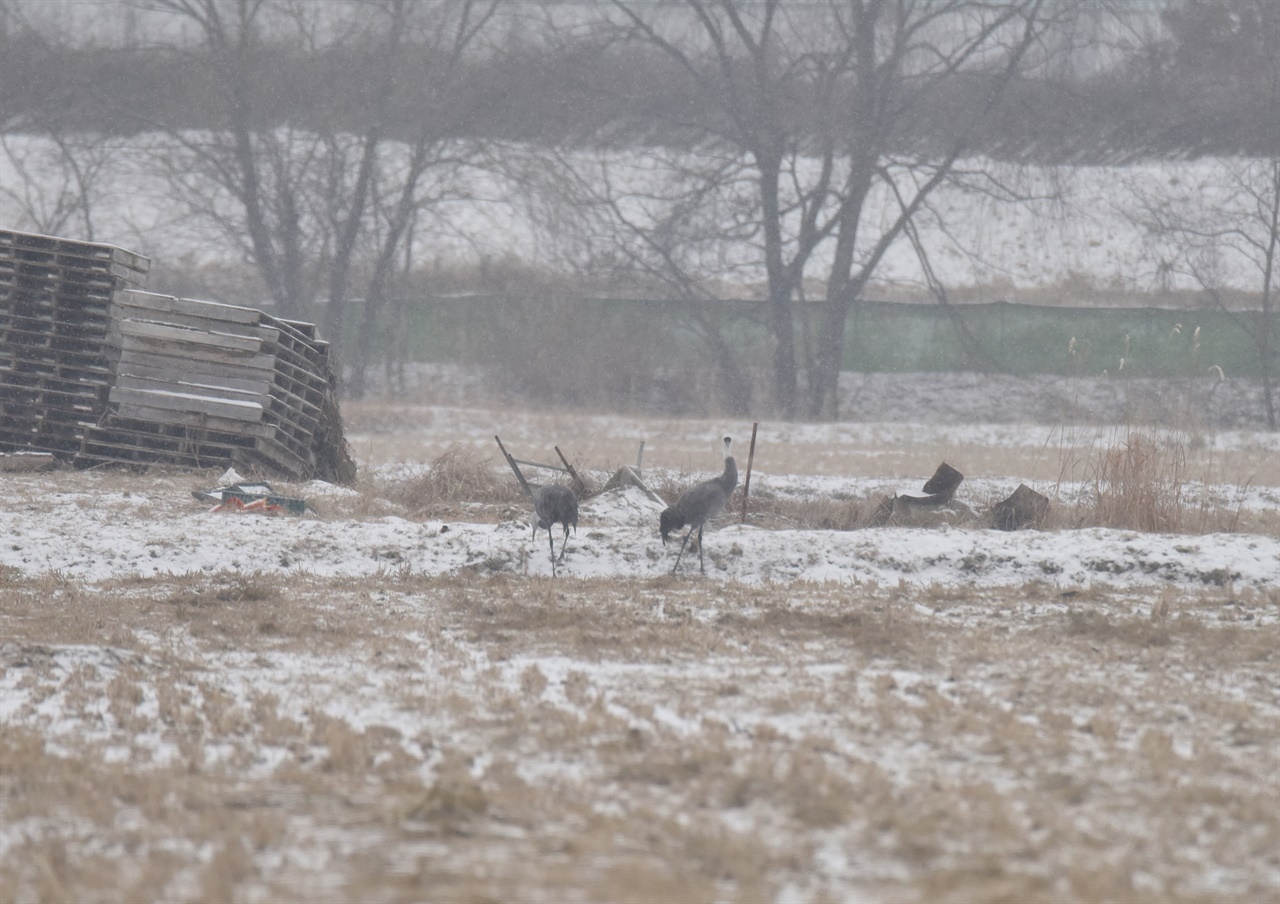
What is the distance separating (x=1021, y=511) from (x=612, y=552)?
432 cm

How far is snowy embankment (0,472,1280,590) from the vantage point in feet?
32.6

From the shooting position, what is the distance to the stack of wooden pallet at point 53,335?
52.7 ft

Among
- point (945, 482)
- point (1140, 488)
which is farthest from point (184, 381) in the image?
point (1140, 488)

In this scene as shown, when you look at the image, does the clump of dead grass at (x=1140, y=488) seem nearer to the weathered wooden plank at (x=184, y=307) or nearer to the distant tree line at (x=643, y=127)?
the weathered wooden plank at (x=184, y=307)

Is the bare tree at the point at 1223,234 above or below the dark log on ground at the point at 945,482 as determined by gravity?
above

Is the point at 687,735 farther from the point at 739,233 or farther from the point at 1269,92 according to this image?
the point at 1269,92

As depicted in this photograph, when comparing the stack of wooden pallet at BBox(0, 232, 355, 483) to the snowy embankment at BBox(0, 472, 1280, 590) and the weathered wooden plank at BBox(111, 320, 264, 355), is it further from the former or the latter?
the snowy embankment at BBox(0, 472, 1280, 590)

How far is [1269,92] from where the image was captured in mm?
43688

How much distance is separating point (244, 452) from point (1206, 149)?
39.3 meters

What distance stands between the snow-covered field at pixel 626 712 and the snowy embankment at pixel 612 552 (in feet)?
0.13

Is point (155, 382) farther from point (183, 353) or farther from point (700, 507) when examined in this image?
point (700, 507)

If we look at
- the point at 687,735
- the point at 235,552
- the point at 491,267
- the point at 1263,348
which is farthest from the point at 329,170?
the point at 687,735

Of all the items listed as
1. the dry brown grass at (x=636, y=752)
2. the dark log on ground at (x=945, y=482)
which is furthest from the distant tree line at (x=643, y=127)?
the dry brown grass at (x=636, y=752)

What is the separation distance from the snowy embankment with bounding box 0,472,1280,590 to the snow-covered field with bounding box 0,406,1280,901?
4 cm
